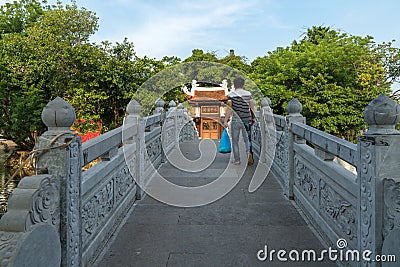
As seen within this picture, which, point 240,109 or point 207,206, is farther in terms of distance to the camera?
point 240,109

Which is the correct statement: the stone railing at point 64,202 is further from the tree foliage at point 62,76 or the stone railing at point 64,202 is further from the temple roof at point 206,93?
the temple roof at point 206,93

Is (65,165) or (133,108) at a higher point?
(133,108)

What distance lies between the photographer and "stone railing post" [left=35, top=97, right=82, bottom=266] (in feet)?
7.28

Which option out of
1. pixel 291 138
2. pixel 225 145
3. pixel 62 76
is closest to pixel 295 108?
pixel 291 138

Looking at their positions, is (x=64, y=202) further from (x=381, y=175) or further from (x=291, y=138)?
(x=291, y=138)

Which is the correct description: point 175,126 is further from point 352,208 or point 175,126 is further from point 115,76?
point 115,76

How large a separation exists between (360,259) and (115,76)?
17040mm

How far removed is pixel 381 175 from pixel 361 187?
23 cm

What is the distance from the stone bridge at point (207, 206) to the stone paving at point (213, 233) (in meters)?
0.01

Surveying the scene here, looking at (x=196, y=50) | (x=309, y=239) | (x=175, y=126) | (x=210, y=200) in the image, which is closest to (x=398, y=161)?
(x=309, y=239)

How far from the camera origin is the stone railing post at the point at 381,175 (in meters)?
2.04

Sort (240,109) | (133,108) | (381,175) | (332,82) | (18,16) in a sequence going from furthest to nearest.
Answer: (18,16) → (332,82) → (240,109) → (133,108) → (381,175)

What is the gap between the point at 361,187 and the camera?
229 centimetres

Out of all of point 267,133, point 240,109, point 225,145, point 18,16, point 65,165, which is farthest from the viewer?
point 18,16
